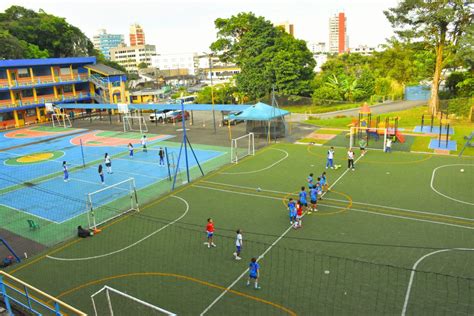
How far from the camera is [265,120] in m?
37.1

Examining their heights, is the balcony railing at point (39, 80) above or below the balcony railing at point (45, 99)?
above

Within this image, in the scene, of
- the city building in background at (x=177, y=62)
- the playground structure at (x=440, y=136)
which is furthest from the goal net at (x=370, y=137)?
the city building in background at (x=177, y=62)

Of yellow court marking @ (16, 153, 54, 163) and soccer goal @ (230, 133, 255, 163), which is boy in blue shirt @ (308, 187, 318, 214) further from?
yellow court marking @ (16, 153, 54, 163)

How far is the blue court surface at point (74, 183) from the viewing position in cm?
2178

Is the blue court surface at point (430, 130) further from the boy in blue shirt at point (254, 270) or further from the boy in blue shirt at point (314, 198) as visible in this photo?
the boy in blue shirt at point (254, 270)

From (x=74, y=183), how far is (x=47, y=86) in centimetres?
3441

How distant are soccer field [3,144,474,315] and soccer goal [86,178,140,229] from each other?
32.8 inches

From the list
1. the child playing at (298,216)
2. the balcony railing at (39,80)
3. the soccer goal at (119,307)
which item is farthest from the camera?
the balcony railing at (39,80)

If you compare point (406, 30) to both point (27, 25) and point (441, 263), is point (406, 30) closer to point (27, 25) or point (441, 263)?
point (441, 263)

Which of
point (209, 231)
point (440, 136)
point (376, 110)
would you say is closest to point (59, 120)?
point (376, 110)

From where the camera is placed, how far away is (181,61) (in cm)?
15238

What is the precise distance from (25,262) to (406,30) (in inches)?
1634

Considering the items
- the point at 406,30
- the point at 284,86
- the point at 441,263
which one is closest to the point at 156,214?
the point at 441,263

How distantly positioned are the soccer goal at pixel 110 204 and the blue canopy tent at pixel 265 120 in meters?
15.6
